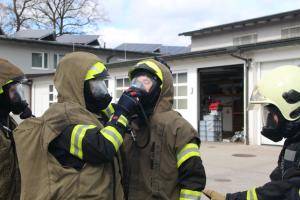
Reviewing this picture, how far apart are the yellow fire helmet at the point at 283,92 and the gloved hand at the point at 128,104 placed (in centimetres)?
84

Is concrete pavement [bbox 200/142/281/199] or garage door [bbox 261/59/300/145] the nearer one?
concrete pavement [bbox 200/142/281/199]

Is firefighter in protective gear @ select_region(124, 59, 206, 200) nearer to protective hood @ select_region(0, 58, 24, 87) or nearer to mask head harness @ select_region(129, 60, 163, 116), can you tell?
mask head harness @ select_region(129, 60, 163, 116)

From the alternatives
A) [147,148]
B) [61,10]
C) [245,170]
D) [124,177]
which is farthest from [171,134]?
[61,10]

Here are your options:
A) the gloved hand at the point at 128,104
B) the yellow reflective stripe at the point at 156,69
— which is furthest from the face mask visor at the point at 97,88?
the yellow reflective stripe at the point at 156,69

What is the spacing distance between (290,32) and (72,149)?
22.6 m

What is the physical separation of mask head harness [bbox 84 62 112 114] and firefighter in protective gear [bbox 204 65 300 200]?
0.95 meters

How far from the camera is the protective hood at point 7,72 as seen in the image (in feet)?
11.3

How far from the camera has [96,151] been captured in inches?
91.7

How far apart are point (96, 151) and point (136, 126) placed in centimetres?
64

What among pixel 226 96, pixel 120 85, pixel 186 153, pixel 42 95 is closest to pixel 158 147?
pixel 186 153

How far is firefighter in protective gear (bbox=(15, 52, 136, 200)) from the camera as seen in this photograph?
2.36 meters

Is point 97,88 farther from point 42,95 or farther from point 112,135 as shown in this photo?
point 42,95

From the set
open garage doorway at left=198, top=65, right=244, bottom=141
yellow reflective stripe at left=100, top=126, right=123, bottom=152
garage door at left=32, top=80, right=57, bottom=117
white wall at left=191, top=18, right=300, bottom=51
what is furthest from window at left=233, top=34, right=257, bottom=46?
yellow reflective stripe at left=100, top=126, right=123, bottom=152

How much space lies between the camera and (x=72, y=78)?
8.39 feet
